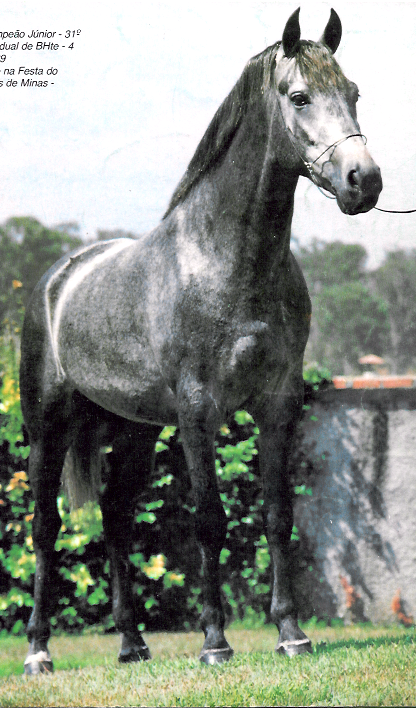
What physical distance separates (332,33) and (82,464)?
2.96m

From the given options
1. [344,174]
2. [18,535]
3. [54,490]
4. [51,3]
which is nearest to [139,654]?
[54,490]

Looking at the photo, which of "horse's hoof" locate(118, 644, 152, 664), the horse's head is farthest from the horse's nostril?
"horse's hoof" locate(118, 644, 152, 664)

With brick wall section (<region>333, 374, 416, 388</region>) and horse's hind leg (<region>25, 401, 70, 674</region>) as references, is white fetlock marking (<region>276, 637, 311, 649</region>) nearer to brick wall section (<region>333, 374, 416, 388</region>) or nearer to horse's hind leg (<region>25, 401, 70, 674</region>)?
horse's hind leg (<region>25, 401, 70, 674</region>)

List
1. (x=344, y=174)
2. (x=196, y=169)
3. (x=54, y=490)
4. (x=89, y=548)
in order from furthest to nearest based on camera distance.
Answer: (x=89, y=548)
(x=54, y=490)
(x=196, y=169)
(x=344, y=174)

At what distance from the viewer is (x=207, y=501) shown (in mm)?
3658

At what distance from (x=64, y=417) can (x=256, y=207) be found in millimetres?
1995

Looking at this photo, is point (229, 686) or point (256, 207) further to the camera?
point (256, 207)

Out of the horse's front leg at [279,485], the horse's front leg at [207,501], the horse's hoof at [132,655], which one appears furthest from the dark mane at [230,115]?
the horse's hoof at [132,655]

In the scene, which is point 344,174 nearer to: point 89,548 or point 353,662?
point 353,662

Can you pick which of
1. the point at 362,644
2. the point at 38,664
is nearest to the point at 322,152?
the point at 362,644

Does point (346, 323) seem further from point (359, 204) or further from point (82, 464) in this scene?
point (359, 204)

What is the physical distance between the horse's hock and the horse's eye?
3.29 metres

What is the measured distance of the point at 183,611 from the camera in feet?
20.3

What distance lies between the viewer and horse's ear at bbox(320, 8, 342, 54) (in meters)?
3.59
